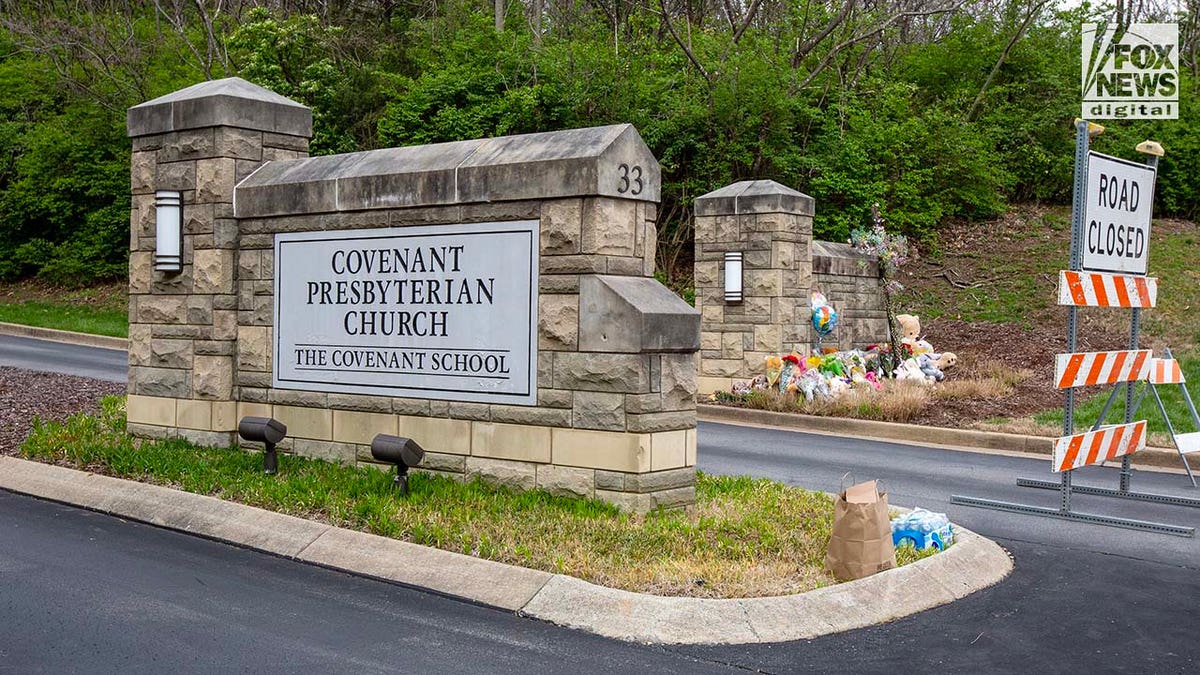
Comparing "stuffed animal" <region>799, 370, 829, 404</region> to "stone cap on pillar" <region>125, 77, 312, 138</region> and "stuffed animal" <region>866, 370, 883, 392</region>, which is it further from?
"stone cap on pillar" <region>125, 77, 312, 138</region>

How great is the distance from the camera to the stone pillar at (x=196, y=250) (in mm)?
9352

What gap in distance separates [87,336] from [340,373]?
625 inches

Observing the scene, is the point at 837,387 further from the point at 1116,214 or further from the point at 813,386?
the point at 1116,214

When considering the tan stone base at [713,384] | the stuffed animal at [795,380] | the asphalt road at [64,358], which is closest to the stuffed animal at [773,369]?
the stuffed animal at [795,380]

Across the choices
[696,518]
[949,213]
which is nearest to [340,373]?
[696,518]

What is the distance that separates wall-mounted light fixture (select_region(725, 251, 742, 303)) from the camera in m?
16.2

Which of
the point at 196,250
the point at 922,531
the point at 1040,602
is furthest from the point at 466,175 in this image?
the point at 1040,602

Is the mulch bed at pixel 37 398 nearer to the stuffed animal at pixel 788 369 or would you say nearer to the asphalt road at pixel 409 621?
the asphalt road at pixel 409 621

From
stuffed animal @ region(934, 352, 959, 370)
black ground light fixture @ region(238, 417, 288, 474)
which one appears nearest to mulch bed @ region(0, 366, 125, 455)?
black ground light fixture @ region(238, 417, 288, 474)

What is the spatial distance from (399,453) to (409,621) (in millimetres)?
2051

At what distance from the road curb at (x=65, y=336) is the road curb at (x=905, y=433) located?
12347mm

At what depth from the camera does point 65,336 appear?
22781 millimetres

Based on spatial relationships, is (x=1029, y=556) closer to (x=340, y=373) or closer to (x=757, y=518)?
(x=757, y=518)

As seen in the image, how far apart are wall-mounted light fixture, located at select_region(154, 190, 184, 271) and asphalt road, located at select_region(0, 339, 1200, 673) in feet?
8.06
